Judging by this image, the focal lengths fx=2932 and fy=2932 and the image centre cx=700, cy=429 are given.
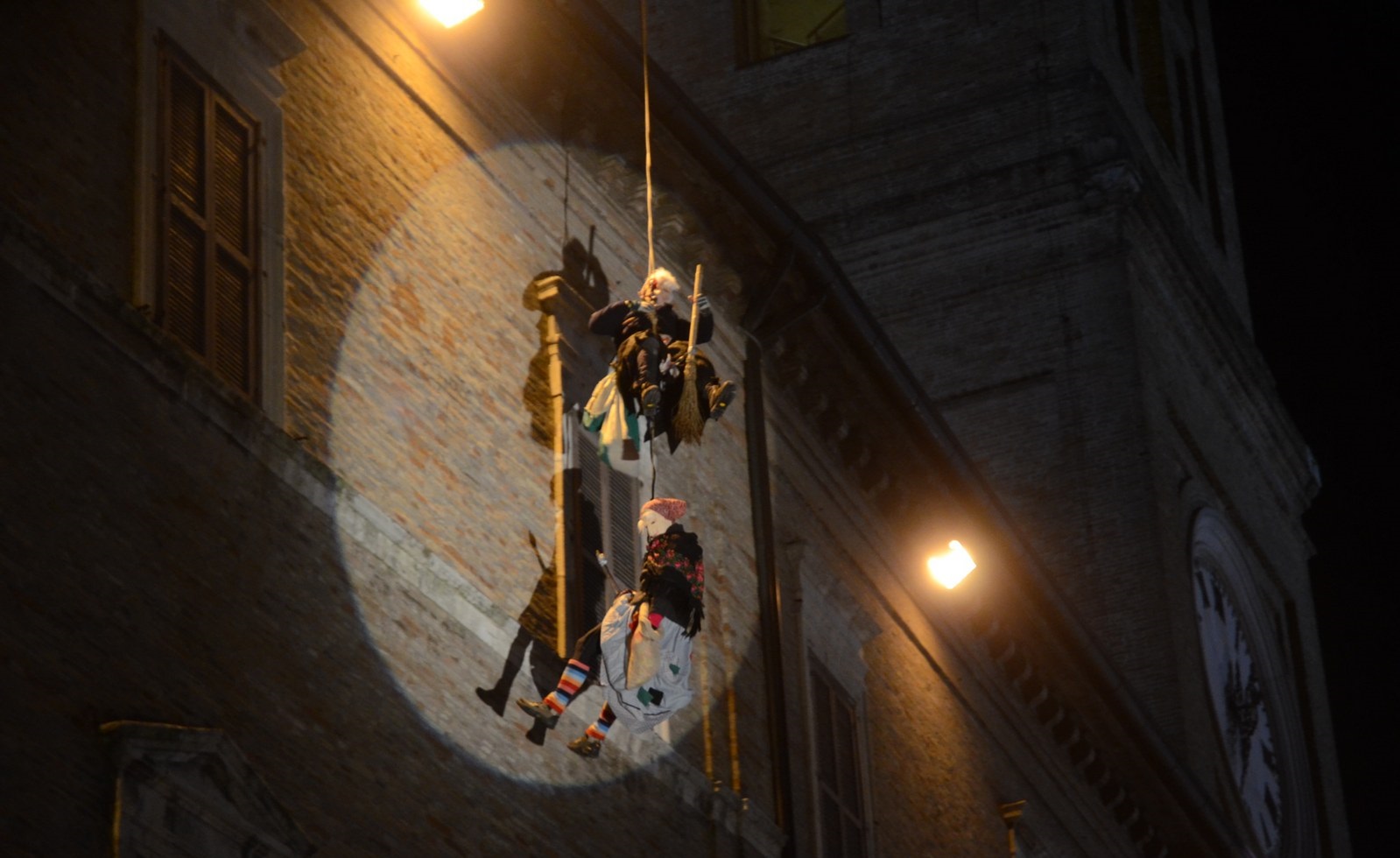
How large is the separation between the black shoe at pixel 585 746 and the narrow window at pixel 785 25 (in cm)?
1943

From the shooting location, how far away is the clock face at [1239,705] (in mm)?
32000

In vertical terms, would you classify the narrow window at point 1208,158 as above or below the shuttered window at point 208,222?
above

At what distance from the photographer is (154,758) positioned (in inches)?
457

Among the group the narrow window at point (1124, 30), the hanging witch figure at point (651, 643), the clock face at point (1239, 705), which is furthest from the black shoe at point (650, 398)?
the narrow window at point (1124, 30)

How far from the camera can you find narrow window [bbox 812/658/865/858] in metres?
19.0

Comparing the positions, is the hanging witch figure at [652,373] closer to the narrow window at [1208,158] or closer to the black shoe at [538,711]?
the black shoe at [538,711]

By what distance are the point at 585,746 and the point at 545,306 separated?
9.38 ft

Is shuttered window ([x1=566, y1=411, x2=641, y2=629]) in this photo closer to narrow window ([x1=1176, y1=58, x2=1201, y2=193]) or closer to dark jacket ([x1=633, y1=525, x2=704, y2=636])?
dark jacket ([x1=633, y1=525, x2=704, y2=636])

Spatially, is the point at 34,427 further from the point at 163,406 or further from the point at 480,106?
the point at 480,106

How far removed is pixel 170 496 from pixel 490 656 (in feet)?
8.77

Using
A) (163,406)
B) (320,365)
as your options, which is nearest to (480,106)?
(320,365)

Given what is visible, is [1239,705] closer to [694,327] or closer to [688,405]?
[688,405]

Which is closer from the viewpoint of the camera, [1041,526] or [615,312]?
[615,312]

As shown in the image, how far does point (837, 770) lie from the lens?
19.5 metres
